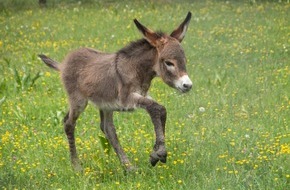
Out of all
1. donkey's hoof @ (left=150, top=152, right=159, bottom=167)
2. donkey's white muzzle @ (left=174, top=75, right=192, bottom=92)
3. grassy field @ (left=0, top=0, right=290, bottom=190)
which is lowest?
grassy field @ (left=0, top=0, right=290, bottom=190)

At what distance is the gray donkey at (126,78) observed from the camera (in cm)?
763

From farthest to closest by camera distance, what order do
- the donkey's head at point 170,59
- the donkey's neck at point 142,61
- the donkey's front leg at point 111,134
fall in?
the donkey's front leg at point 111,134
the donkey's neck at point 142,61
the donkey's head at point 170,59

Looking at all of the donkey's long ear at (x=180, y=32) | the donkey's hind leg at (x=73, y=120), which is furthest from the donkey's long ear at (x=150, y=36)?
the donkey's hind leg at (x=73, y=120)

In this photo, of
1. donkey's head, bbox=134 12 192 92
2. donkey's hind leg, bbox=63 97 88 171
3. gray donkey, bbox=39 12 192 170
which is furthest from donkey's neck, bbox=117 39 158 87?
donkey's hind leg, bbox=63 97 88 171

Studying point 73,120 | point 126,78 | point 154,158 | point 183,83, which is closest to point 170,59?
point 183,83

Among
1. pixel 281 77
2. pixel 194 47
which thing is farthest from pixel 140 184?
pixel 194 47

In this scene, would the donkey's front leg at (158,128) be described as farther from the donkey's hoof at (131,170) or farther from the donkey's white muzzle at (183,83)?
the donkey's hoof at (131,170)

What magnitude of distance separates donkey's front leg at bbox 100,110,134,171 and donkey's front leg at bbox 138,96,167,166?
80 centimetres

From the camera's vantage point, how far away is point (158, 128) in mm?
7508

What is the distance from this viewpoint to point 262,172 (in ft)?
24.4

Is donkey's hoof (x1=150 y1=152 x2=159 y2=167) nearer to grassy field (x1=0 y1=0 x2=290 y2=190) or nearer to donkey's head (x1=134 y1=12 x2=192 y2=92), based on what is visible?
grassy field (x1=0 y1=0 x2=290 y2=190)

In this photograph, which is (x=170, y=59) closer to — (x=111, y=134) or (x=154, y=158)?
(x=154, y=158)

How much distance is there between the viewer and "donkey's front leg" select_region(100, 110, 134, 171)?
8.44m

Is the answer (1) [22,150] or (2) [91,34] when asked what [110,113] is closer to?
(1) [22,150]
